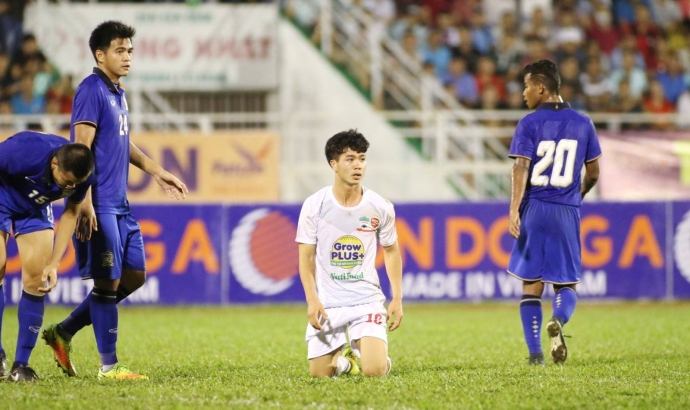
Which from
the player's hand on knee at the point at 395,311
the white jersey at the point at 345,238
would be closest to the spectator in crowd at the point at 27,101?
the white jersey at the point at 345,238

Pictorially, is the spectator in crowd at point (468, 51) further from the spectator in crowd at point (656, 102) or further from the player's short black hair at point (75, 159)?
the player's short black hair at point (75, 159)

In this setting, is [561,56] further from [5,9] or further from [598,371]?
[598,371]

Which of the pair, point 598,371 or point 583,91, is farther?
point 583,91

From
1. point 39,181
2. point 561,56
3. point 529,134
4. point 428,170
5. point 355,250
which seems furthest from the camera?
point 561,56

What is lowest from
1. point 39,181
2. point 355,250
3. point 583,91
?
point 355,250

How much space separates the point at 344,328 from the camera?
7.32m

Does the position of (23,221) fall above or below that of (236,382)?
above

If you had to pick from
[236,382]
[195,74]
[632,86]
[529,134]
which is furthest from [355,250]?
[632,86]

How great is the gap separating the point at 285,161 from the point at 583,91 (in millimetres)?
5926

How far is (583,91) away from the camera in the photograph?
1880 centimetres

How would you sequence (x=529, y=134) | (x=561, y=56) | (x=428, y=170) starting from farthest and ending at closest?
(x=561, y=56), (x=428, y=170), (x=529, y=134)

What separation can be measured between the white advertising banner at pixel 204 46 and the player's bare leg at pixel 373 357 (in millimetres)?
11590

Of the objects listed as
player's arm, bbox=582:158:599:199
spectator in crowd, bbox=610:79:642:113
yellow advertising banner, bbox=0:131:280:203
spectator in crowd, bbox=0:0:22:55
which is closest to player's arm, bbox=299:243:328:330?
player's arm, bbox=582:158:599:199

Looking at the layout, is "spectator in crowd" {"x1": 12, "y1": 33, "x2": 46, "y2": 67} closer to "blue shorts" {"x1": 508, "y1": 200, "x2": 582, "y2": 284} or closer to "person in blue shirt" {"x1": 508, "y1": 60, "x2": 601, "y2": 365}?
"person in blue shirt" {"x1": 508, "y1": 60, "x2": 601, "y2": 365}
